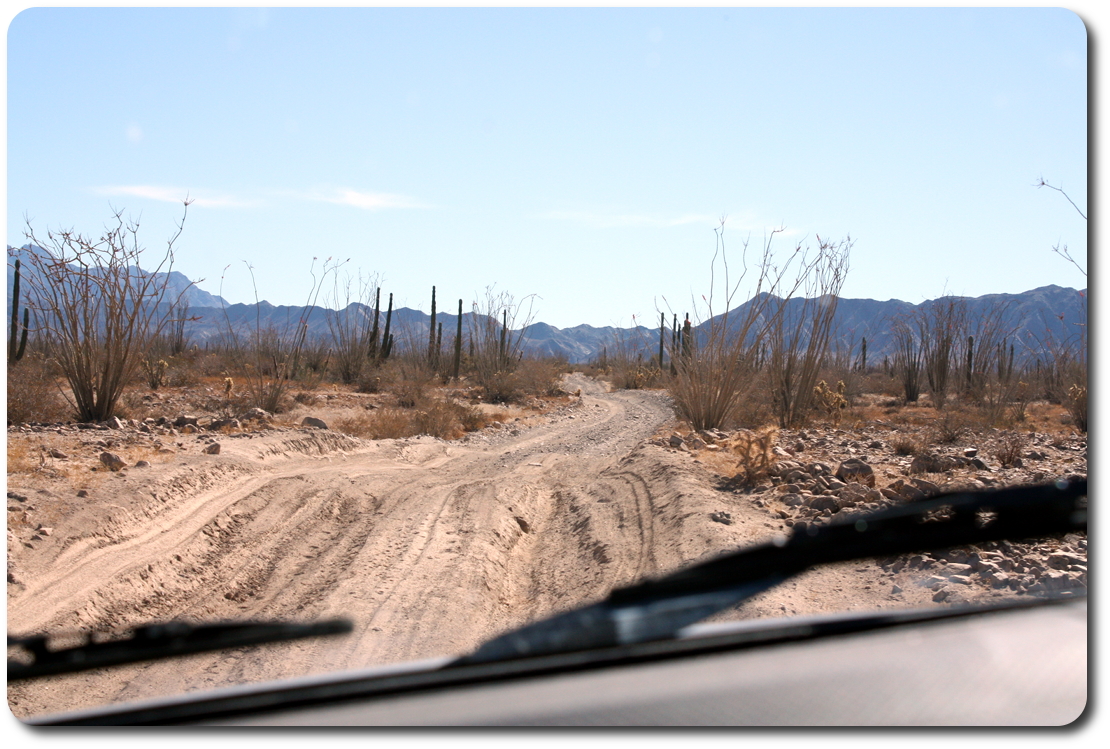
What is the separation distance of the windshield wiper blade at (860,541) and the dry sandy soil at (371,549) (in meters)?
2.03

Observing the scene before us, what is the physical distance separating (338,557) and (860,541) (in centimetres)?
522

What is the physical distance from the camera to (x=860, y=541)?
204 centimetres

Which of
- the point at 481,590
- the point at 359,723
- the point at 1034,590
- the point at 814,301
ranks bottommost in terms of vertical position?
the point at 481,590

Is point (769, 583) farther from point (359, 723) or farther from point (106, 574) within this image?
point (106, 574)

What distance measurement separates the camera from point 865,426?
15.8 metres

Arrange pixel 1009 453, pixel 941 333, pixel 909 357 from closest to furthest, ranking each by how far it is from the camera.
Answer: pixel 1009 453, pixel 941 333, pixel 909 357

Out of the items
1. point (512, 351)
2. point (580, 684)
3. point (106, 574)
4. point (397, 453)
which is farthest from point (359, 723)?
point (512, 351)

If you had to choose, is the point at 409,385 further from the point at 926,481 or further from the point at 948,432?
the point at 926,481

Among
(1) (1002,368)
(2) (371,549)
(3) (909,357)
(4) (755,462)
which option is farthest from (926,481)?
(3) (909,357)

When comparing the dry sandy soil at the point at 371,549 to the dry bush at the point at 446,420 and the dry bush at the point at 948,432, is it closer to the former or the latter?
the dry bush at the point at 948,432

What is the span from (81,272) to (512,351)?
24.1m

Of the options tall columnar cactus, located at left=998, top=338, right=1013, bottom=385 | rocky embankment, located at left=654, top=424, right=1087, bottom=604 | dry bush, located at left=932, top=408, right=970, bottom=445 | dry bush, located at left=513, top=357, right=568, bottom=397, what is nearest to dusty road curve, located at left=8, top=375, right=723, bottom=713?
rocky embankment, located at left=654, top=424, right=1087, bottom=604

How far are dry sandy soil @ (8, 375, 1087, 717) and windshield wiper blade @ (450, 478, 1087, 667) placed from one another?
203 cm

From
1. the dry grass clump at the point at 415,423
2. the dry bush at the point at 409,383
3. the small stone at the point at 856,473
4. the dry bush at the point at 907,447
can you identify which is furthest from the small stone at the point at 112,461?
the dry bush at the point at 409,383
